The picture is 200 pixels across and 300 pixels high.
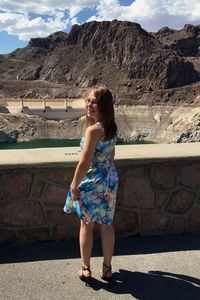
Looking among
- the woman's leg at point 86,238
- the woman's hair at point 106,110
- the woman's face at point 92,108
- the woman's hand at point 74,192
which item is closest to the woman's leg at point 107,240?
the woman's leg at point 86,238

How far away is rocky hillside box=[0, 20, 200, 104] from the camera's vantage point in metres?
124

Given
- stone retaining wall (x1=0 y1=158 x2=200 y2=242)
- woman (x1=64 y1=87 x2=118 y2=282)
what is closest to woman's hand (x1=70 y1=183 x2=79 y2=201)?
woman (x1=64 y1=87 x2=118 y2=282)

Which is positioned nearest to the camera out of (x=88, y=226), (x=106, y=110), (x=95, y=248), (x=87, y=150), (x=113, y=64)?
(x=87, y=150)

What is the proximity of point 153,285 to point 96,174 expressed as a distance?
39.5 inches

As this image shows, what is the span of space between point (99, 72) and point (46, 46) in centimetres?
6316

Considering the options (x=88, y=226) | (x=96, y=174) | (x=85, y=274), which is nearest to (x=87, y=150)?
(x=96, y=174)

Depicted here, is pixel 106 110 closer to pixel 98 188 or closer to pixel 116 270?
pixel 98 188

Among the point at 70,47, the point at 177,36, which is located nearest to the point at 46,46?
the point at 70,47

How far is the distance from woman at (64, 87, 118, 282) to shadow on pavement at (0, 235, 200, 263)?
24.9 inches

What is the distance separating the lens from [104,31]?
15462 centimetres

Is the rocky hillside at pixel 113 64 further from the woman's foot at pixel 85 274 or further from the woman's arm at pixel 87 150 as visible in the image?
the woman's arm at pixel 87 150

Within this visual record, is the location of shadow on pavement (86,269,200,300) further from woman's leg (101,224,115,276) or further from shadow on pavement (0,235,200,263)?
shadow on pavement (0,235,200,263)

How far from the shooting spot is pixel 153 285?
3.51m

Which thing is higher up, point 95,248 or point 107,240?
point 107,240
